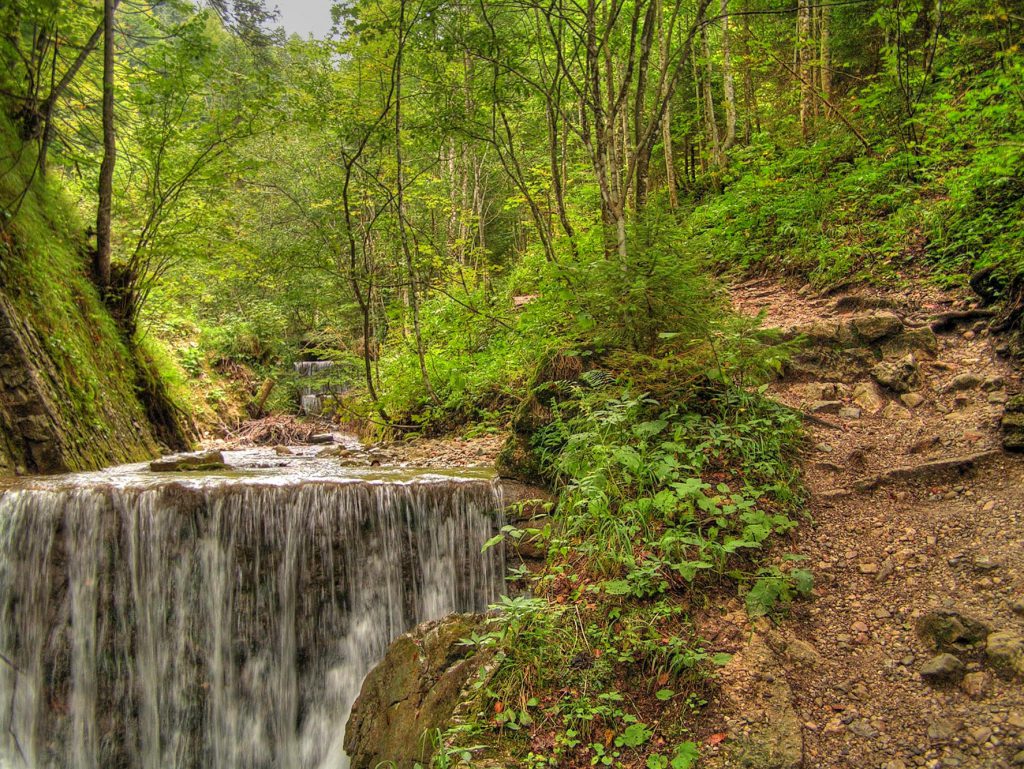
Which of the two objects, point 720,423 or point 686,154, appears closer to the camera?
point 720,423

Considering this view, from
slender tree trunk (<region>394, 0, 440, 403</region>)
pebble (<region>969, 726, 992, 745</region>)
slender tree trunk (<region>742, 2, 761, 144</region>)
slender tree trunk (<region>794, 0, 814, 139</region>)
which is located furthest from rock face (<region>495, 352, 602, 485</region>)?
slender tree trunk (<region>742, 2, 761, 144</region>)

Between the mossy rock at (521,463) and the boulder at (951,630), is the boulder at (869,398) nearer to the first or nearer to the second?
the boulder at (951,630)

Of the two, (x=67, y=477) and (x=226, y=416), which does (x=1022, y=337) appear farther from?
(x=226, y=416)

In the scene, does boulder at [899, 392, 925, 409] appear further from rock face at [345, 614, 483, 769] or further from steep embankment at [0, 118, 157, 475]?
steep embankment at [0, 118, 157, 475]

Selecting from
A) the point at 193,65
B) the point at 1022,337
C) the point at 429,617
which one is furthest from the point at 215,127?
the point at 1022,337

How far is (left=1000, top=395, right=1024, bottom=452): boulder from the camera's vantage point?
351 cm

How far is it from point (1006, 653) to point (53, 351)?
7.90 meters

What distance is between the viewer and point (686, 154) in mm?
15070

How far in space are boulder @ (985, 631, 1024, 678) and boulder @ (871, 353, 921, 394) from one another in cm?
309

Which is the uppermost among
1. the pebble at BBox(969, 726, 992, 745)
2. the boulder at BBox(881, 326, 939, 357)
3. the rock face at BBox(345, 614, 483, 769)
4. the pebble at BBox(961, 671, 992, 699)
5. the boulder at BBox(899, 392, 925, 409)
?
the boulder at BBox(881, 326, 939, 357)


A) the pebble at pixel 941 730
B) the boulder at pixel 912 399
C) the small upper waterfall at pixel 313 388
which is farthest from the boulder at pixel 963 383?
the small upper waterfall at pixel 313 388

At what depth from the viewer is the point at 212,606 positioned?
4.60 meters

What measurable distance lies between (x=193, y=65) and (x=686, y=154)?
1213 cm

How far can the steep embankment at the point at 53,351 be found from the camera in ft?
17.1
